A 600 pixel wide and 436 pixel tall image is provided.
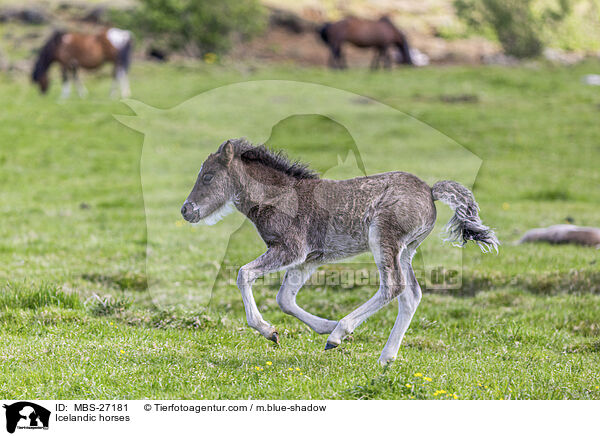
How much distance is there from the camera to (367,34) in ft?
144

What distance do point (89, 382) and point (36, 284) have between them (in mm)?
3420

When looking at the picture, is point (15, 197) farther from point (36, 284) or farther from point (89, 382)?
point (89, 382)

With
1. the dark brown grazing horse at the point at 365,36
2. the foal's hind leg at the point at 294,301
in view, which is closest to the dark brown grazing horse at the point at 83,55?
the dark brown grazing horse at the point at 365,36

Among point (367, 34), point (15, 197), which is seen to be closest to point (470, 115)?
point (367, 34)

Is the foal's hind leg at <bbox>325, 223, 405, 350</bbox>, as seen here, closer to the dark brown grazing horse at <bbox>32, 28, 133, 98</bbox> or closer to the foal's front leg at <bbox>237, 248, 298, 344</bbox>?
the foal's front leg at <bbox>237, 248, 298, 344</bbox>

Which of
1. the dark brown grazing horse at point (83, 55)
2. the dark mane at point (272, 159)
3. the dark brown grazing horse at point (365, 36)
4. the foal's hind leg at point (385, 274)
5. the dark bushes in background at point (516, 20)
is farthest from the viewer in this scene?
the dark bushes in background at point (516, 20)

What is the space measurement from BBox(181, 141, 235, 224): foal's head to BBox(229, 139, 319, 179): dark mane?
0.19 metres

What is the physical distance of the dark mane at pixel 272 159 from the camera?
706cm

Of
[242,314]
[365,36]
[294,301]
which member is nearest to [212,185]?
[294,301]

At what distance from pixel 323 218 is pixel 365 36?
128 feet

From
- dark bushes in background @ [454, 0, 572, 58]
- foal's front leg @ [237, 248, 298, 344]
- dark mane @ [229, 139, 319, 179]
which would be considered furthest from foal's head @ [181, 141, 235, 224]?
dark bushes in background @ [454, 0, 572, 58]

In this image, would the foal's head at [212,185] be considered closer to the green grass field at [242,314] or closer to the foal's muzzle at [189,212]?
the foal's muzzle at [189,212]
